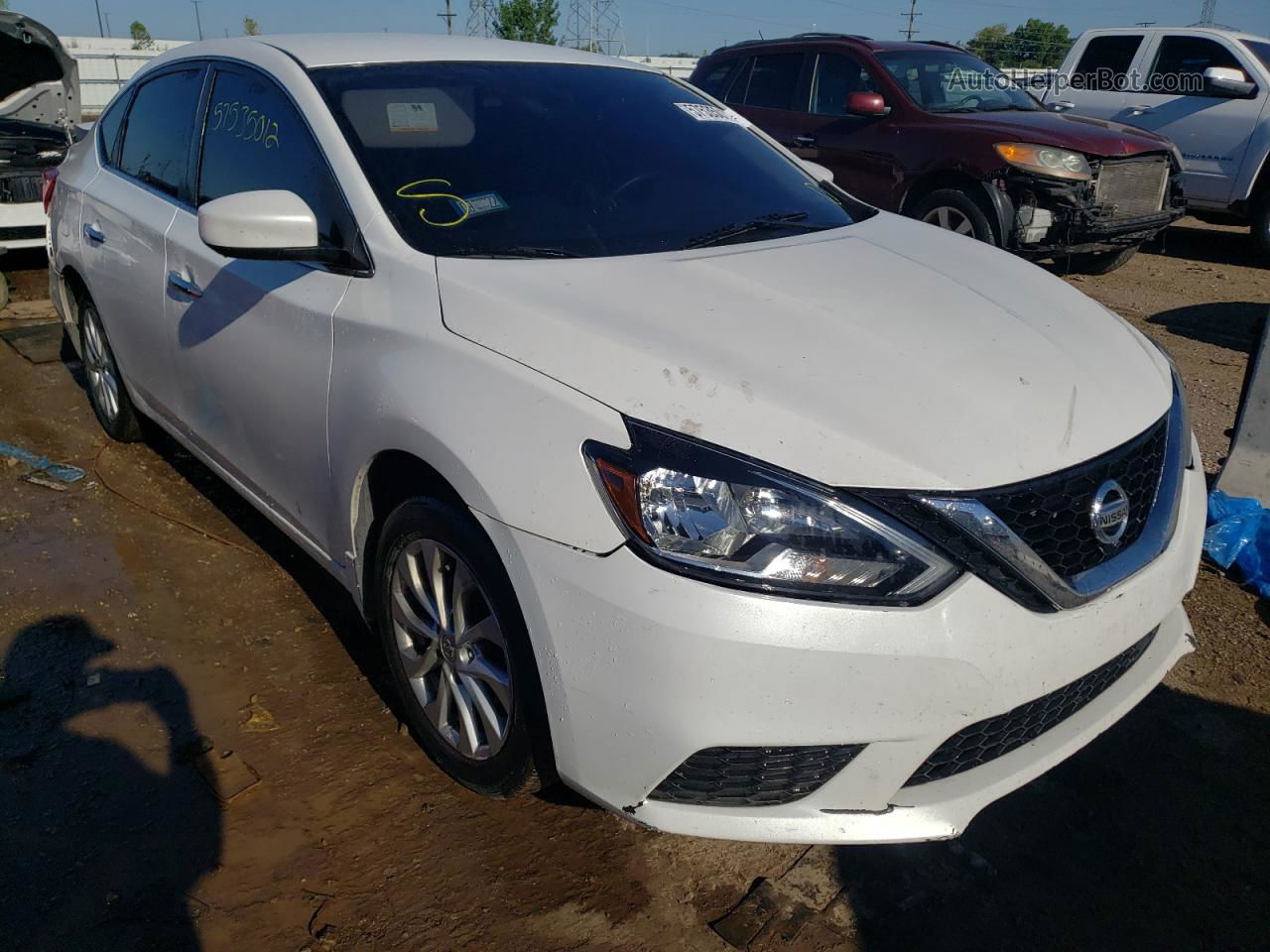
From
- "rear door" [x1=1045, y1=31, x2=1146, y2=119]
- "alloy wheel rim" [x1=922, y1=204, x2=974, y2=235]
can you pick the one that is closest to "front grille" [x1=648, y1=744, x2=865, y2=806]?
"alloy wheel rim" [x1=922, y1=204, x2=974, y2=235]

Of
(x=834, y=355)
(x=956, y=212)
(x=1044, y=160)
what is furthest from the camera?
(x=956, y=212)

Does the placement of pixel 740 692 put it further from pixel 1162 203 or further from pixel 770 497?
pixel 1162 203

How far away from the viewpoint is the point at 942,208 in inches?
301

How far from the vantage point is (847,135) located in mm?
8266

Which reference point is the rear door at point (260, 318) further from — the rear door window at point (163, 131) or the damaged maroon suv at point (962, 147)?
the damaged maroon suv at point (962, 147)

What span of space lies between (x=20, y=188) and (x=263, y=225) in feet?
22.2

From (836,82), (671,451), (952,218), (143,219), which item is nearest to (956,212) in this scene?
(952,218)

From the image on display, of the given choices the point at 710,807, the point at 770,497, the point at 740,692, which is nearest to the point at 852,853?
the point at 710,807

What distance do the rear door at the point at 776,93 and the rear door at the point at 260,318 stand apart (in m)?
6.27

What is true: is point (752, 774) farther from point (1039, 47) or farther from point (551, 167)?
point (1039, 47)

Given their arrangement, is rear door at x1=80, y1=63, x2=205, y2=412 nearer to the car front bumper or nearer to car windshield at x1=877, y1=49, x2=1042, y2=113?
the car front bumper

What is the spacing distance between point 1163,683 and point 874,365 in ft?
5.35

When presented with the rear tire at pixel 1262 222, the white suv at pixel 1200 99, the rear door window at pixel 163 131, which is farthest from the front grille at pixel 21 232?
the rear tire at pixel 1262 222

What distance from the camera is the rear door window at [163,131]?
347 cm
